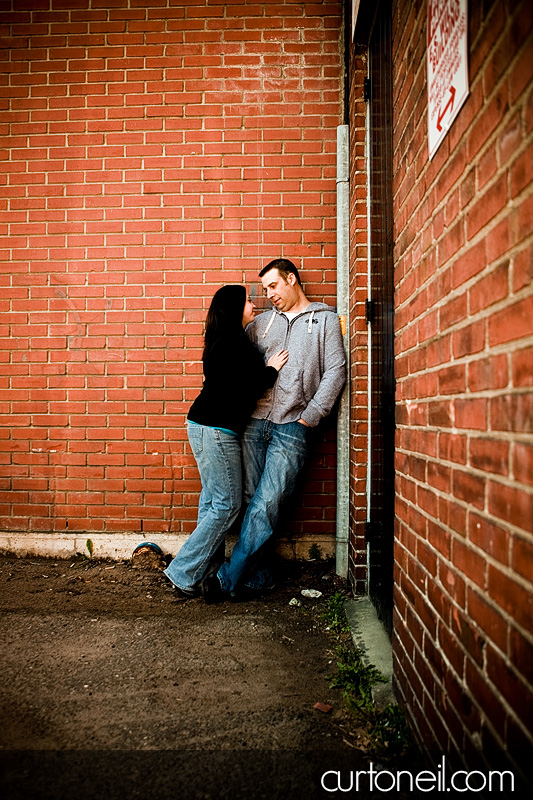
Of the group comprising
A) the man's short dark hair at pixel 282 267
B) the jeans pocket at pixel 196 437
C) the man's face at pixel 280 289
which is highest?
the man's short dark hair at pixel 282 267

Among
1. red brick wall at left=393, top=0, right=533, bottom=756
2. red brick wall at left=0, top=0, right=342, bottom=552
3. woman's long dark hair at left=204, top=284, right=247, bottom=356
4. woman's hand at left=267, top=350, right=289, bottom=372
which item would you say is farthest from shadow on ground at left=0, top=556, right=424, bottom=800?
woman's long dark hair at left=204, top=284, right=247, bottom=356

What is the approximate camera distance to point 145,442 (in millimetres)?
4031

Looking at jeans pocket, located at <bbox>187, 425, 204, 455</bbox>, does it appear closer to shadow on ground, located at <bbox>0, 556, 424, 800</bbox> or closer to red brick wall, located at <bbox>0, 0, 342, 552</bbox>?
red brick wall, located at <bbox>0, 0, 342, 552</bbox>

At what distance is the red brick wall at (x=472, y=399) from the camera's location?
42.3 inches

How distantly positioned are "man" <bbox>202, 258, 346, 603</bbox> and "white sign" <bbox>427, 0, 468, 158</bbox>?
74.6 inches

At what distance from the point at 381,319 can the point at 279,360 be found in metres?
0.82

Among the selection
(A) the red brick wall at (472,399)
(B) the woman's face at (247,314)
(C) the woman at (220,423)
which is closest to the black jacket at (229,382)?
(C) the woman at (220,423)

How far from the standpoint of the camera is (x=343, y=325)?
3.70 metres

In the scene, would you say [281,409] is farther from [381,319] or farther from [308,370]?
[381,319]

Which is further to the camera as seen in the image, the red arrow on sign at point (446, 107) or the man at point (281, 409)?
the man at point (281, 409)

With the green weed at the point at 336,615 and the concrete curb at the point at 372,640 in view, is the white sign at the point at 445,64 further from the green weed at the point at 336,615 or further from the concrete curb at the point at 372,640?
the green weed at the point at 336,615

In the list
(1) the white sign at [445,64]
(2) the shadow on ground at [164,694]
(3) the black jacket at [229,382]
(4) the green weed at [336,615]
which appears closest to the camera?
(1) the white sign at [445,64]

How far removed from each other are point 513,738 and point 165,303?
3486 millimetres

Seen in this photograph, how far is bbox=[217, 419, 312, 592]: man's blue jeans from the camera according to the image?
338cm
